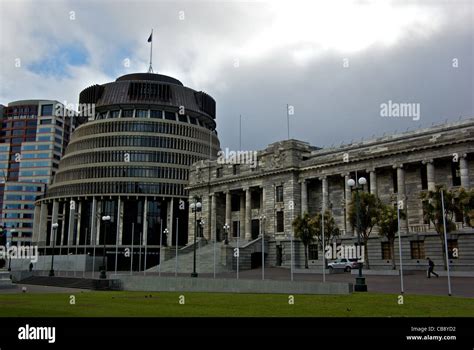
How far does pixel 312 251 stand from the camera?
69375 mm

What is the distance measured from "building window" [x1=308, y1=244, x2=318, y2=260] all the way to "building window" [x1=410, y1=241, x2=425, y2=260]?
14491 mm

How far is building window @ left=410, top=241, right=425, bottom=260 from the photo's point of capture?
5691 centimetres

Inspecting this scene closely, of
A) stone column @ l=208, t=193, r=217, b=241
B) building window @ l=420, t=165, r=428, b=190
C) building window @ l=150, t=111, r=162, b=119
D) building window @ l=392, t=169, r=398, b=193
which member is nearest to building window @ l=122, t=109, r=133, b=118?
building window @ l=150, t=111, r=162, b=119

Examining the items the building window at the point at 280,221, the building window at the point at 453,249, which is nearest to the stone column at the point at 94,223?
the building window at the point at 280,221

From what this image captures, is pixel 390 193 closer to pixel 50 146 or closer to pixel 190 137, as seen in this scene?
pixel 190 137

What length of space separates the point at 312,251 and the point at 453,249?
68.6 feet

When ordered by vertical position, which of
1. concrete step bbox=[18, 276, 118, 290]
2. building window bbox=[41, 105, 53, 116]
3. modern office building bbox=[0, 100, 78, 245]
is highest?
building window bbox=[41, 105, 53, 116]

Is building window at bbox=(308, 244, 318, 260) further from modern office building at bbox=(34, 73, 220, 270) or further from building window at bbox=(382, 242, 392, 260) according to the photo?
modern office building at bbox=(34, 73, 220, 270)

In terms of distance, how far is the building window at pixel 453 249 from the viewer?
52.7 m

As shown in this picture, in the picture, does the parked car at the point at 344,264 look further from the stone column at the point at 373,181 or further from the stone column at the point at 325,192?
the stone column at the point at 325,192

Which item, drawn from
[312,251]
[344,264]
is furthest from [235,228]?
[344,264]

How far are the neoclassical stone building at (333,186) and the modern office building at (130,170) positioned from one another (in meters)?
21.5

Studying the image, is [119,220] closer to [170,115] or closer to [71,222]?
[71,222]
